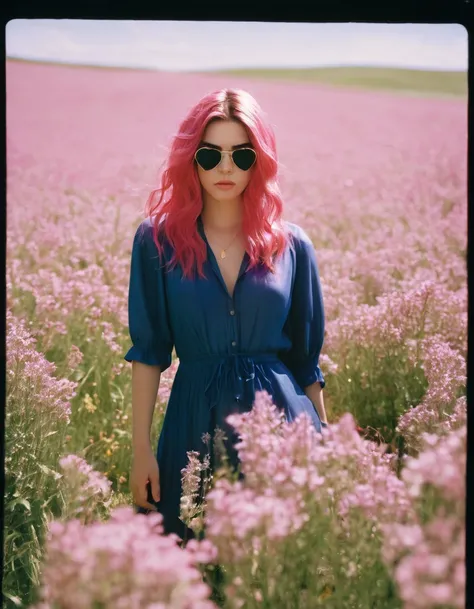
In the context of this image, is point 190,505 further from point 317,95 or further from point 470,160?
point 317,95

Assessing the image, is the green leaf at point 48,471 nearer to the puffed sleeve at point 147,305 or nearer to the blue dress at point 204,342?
the blue dress at point 204,342

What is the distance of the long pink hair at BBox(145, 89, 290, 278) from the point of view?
2605mm

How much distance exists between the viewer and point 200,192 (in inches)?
109

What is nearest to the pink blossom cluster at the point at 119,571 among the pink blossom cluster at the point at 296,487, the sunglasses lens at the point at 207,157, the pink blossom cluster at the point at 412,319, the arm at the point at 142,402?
the pink blossom cluster at the point at 296,487

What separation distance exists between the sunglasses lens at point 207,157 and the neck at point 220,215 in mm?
209

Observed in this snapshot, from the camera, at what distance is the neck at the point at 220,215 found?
2.79 metres

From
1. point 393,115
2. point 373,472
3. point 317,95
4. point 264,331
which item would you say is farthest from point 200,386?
point 317,95

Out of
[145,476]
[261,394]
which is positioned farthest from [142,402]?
[261,394]

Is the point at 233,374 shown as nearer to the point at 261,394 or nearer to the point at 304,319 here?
the point at 304,319

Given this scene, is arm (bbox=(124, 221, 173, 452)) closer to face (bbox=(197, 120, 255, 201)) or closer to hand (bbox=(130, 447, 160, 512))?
hand (bbox=(130, 447, 160, 512))

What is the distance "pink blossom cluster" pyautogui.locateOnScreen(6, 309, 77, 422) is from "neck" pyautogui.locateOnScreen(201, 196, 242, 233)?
84 centimetres

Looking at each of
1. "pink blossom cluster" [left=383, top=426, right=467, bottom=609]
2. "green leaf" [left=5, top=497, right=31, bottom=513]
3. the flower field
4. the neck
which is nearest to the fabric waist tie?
the flower field

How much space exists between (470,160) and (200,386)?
1147 millimetres

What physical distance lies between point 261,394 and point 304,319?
2.98 feet
